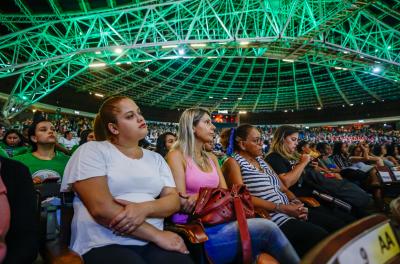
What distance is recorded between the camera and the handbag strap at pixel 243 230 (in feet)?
7.01

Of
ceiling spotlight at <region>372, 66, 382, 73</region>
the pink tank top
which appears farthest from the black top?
ceiling spotlight at <region>372, 66, 382, 73</region>

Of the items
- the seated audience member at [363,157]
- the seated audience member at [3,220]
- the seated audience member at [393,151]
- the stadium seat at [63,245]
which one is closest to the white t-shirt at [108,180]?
the stadium seat at [63,245]

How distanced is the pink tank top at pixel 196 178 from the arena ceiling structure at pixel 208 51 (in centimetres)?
1095

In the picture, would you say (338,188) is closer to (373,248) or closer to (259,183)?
(259,183)

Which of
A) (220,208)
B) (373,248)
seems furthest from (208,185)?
(373,248)

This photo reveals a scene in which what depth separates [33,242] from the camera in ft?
5.28

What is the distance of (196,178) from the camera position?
2842 mm

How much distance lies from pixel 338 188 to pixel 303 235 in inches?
A: 70.8

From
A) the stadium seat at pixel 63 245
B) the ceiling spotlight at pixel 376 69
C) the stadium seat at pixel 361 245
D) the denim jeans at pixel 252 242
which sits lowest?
the denim jeans at pixel 252 242

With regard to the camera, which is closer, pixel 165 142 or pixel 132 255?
pixel 132 255

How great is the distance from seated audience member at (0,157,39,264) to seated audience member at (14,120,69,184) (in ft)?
6.67

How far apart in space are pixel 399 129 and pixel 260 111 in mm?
17980

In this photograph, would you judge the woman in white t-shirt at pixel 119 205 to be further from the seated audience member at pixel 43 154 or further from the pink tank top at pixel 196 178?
the seated audience member at pixel 43 154

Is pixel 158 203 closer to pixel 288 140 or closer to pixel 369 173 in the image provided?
pixel 288 140
